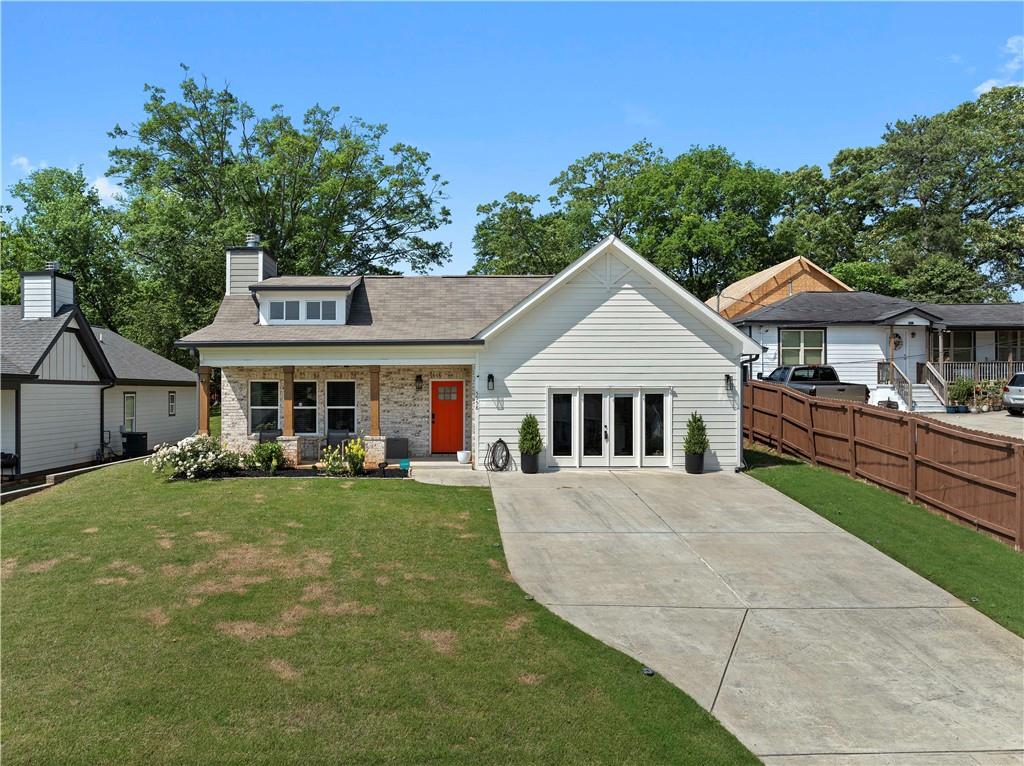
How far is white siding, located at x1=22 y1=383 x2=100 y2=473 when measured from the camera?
17875mm

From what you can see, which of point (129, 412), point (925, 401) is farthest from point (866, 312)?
point (129, 412)

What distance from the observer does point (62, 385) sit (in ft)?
63.2

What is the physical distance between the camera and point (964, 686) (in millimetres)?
6375

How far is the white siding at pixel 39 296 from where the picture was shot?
65.5 ft

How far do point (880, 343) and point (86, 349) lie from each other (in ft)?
98.8

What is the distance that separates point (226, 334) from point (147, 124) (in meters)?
28.5

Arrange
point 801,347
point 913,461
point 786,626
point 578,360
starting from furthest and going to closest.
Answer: point 801,347 → point 578,360 → point 913,461 → point 786,626

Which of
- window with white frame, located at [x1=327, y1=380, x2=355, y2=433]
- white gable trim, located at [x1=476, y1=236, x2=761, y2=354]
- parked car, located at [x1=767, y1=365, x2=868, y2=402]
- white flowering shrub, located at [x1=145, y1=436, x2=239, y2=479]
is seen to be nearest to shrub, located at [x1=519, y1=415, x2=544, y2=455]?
white gable trim, located at [x1=476, y1=236, x2=761, y2=354]

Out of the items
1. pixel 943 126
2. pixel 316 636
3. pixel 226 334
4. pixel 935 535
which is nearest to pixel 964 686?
pixel 935 535

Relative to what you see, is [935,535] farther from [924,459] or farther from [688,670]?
[688,670]

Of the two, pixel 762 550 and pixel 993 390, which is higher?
pixel 993 390

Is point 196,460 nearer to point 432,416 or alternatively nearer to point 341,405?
point 341,405

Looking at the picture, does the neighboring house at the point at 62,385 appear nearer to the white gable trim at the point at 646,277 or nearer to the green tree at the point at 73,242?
the white gable trim at the point at 646,277

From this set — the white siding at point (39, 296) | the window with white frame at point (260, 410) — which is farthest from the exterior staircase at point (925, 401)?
the white siding at point (39, 296)
